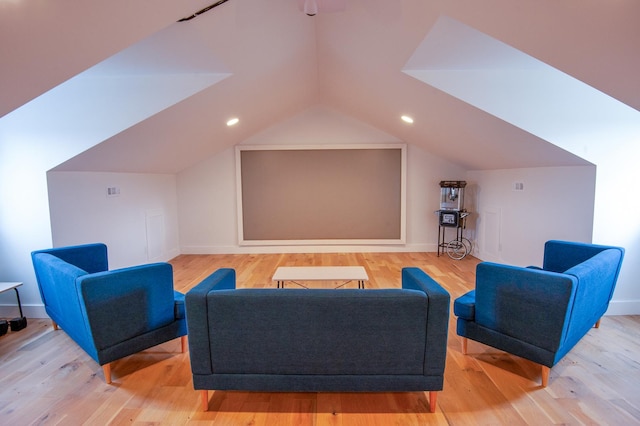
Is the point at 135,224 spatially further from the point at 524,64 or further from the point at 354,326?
the point at 524,64

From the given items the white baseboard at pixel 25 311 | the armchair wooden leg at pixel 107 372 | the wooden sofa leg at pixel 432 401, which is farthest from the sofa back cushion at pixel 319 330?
the white baseboard at pixel 25 311

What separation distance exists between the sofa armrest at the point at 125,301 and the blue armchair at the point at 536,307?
2291 mm

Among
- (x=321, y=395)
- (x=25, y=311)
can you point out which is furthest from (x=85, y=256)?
(x=321, y=395)

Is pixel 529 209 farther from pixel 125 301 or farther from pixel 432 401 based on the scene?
pixel 125 301

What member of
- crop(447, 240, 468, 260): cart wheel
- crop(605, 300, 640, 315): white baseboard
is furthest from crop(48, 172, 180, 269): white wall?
crop(605, 300, 640, 315): white baseboard

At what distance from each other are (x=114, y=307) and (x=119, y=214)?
2.65m

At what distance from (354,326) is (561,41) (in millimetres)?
1972

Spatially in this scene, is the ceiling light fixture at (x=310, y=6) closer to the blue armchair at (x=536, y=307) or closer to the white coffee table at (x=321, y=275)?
the blue armchair at (x=536, y=307)

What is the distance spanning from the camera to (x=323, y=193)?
6020 millimetres

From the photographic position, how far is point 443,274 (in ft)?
15.1

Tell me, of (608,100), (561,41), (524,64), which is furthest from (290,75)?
(608,100)

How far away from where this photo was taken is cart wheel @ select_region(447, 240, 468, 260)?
570cm

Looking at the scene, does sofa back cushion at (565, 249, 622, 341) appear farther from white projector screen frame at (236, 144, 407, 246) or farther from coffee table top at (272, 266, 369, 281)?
white projector screen frame at (236, 144, 407, 246)

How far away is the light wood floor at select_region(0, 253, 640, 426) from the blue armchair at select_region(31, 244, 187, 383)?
0.84ft
